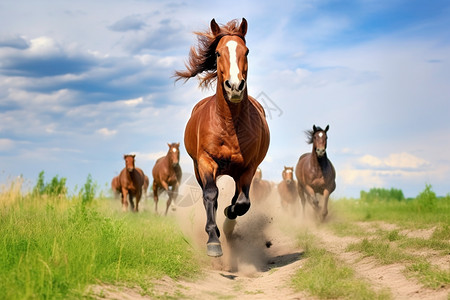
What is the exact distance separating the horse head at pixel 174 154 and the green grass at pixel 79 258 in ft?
A: 35.6

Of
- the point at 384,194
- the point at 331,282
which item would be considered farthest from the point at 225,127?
the point at 384,194

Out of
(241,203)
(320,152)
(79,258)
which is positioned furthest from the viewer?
(320,152)

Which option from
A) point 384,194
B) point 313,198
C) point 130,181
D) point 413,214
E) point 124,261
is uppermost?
point 130,181

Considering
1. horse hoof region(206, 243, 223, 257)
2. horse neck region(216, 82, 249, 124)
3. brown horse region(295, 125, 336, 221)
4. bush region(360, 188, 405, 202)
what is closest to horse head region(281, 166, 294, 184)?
brown horse region(295, 125, 336, 221)

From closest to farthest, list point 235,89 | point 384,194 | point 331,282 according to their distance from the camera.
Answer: point 331,282, point 235,89, point 384,194

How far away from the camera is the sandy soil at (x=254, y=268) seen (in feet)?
19.7

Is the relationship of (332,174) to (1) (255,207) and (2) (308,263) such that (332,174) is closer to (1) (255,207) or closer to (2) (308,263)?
(1) (255,207)

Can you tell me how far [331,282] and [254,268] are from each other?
273 centimetres

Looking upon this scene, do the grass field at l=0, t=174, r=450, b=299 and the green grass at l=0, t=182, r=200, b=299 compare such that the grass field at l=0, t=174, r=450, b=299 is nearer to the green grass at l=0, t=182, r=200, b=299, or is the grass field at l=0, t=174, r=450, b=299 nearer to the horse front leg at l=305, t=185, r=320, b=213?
the green grass at l=0, t=182, r=200, b=299

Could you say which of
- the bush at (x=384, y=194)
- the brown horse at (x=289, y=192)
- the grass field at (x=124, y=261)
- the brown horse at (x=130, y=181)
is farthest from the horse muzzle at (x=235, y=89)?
the bush at (x=384, y=194)

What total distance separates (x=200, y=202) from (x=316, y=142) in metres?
5.81

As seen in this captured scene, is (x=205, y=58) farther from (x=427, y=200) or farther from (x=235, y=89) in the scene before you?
(x=427, y=200)

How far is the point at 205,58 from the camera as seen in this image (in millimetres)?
8867

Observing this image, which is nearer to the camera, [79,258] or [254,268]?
[79,258]
